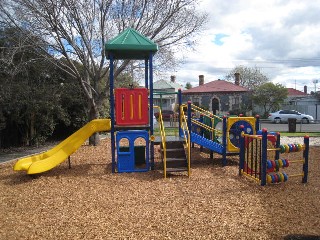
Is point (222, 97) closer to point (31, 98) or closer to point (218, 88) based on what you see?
point (218, 88)

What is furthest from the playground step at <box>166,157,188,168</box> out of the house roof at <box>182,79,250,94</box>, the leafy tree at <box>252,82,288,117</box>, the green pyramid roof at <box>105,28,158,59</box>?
the house roof at <box>182,79,250,94</box>

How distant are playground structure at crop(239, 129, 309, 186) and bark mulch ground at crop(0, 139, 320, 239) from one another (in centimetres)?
19

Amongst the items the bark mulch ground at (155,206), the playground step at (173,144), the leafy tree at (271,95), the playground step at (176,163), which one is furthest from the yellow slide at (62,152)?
the leafy tree at (271,95)

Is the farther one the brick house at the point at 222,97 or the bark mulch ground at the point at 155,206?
the brick house at the point at 222,97

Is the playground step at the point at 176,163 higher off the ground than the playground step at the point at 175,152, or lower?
lower

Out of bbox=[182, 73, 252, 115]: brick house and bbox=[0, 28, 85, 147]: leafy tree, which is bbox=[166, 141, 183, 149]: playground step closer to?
bbox=[0, 28, 85, 147]: leafy tree

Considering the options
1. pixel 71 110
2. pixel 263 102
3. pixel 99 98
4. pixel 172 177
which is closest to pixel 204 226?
pixel 172 177

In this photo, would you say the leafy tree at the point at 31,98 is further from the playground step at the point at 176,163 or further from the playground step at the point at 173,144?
the playground step at the point at 176,163

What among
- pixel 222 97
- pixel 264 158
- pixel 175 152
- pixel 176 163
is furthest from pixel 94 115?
pixel 222 97

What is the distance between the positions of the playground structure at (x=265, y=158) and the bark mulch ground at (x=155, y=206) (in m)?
0.19

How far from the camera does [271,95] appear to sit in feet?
118

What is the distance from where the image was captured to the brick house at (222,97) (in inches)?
1473

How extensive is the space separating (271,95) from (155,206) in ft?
110

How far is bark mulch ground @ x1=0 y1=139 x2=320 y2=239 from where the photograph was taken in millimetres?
4117
